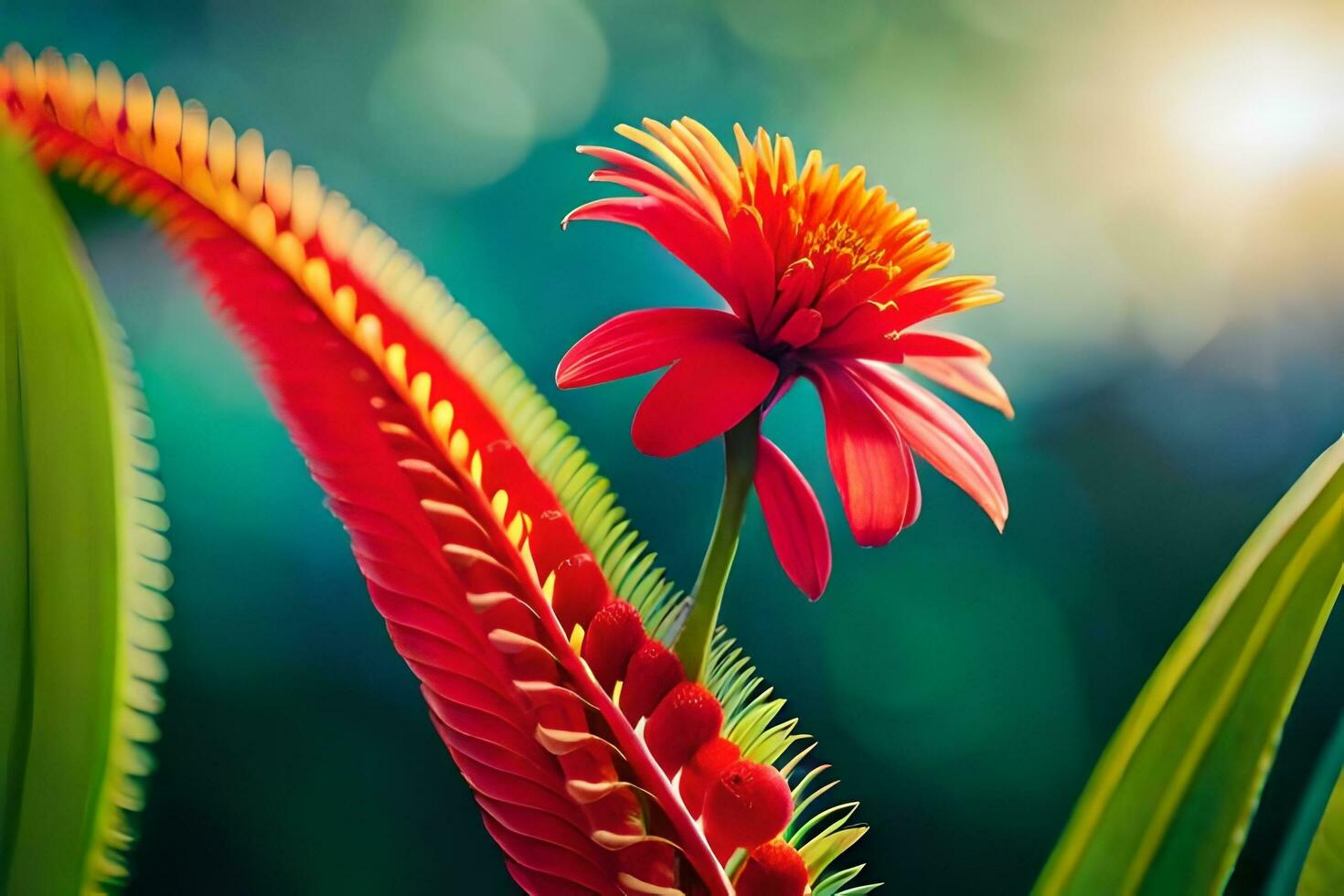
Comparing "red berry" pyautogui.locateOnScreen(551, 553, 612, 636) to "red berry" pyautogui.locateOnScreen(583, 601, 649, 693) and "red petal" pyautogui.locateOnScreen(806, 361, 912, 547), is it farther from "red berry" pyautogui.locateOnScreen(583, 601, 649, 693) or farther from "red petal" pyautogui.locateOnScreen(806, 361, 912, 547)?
"red petal" pyautogui.locateOnScreen(806, 361, 912, 547)

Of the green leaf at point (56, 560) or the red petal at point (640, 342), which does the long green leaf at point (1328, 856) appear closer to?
the red petal at point (640, 342)

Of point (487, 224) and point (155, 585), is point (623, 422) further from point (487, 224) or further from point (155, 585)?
point (155, 585)

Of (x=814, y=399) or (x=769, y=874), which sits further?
(x=814, y=399)

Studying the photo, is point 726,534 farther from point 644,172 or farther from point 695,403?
point 644,172

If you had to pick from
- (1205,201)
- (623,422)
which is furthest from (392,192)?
(1205,201)

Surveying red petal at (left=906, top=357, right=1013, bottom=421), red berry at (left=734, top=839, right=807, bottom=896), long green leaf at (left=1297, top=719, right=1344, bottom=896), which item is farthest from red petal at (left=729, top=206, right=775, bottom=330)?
long green leaf at (left=1297, top=719, right=1344, bottom=896)

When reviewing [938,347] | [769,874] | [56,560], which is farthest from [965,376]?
[56,560]

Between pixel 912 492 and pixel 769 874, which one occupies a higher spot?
pixel 912 492

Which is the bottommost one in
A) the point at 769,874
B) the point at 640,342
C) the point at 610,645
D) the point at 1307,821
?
the point at 1307,821
